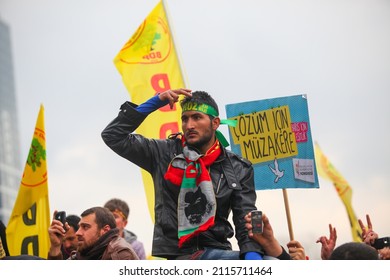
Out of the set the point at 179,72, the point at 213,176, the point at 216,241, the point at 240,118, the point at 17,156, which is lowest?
the point at 216,241

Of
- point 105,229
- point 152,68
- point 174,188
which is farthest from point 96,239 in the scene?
point 152,68

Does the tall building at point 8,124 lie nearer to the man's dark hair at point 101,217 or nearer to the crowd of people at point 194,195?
the man's dark hair at point 101,217

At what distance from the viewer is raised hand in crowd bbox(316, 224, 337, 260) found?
21.4ft

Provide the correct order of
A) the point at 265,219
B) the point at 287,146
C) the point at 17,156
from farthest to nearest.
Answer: the point at 17,156, the point at 287,146, the point at 265,219

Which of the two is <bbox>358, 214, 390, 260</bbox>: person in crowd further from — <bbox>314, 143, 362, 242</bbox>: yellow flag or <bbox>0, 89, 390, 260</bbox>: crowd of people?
<bbox>314, 143, 362, 242</bbox>: yellow flag

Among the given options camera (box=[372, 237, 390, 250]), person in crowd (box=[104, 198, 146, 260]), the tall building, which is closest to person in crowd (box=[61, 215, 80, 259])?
person in crowd (box=[104, 198, 146, 260])

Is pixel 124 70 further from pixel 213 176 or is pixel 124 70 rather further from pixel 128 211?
pixel 213 176

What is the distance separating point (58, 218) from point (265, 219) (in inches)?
75.1

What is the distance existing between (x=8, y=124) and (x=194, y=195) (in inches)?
6911

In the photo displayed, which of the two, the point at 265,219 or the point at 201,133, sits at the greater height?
the point at 201,133

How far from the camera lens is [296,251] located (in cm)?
617

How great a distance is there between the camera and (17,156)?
172000 millimetres

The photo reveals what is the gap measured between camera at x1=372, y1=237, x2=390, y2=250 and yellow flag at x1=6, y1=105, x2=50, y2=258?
2622 mm

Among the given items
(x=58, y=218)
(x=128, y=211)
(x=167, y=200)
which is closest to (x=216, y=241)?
(x=167, y=200)
